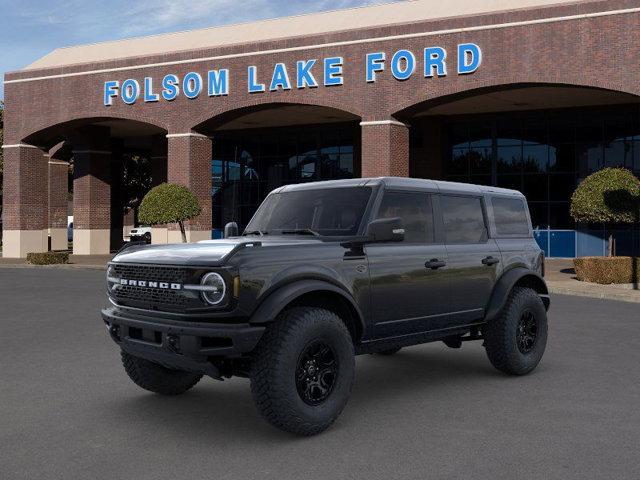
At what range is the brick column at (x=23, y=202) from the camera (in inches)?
1417

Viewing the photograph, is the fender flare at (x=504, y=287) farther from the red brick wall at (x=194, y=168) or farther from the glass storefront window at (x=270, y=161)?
the glass storefront window at (x=270, y=161)

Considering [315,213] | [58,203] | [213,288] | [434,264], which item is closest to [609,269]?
[434,264]

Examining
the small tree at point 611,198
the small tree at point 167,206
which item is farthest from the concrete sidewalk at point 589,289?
the small tree at point 167,206

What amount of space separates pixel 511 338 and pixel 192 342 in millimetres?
3795

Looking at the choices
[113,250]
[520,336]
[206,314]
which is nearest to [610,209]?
[520,336]

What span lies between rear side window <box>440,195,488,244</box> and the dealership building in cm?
1835

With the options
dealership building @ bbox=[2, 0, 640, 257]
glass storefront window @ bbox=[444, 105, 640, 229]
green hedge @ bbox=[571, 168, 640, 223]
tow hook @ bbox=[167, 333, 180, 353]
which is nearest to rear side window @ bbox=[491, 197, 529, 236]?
tow hook @ bbox=[167, 333, 180, 353]

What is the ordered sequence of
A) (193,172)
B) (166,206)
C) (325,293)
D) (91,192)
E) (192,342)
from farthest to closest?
(91,192) < (193,172) < (166,206) < (325,293) < (192,342)

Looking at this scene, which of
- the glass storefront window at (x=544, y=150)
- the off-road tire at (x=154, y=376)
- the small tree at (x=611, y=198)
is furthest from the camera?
the glass storefront window at (x=544, y=150)

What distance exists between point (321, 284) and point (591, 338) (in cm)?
640

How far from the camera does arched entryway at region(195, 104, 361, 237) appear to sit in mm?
38188

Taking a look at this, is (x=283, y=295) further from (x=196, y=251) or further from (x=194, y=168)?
(x=194, y=168)

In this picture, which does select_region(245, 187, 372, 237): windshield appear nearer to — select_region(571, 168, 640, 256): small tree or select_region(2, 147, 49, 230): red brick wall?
select_region(571, 168, 640, 256): small tree

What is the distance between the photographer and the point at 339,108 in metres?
28.5
